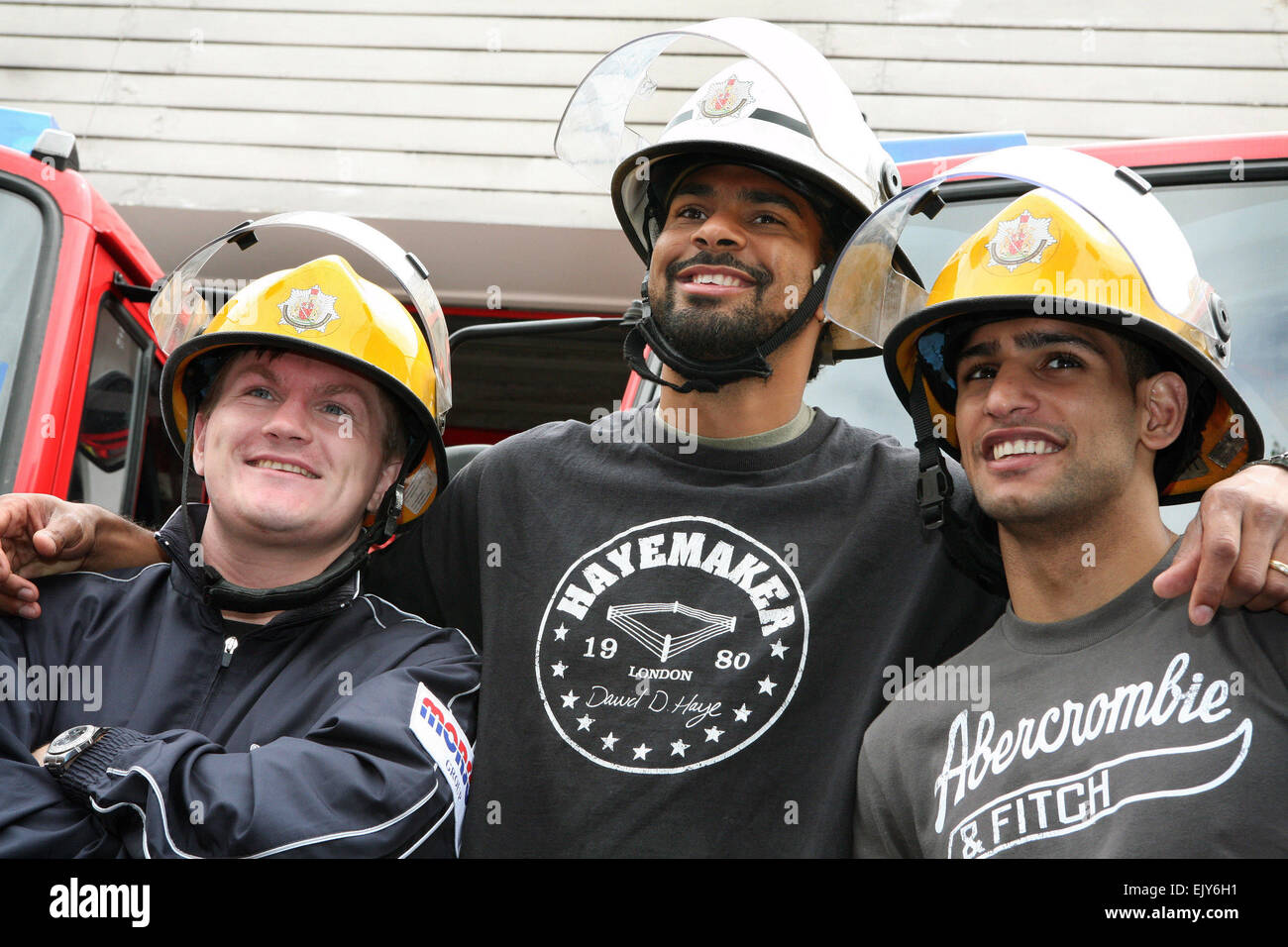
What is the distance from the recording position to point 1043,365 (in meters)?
2.77

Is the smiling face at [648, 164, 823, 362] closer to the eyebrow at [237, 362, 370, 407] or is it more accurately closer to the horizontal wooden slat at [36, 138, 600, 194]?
the eyebrow at [237, 362, 370, 407]

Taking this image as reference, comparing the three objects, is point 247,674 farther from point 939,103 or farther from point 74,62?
point 74,62

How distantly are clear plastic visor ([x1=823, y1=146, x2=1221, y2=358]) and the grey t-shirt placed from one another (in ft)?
1.89

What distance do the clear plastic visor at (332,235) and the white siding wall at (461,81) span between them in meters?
4.37

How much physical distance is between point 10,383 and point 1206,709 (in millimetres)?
3506

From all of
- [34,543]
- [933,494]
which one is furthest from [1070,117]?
[34,543]

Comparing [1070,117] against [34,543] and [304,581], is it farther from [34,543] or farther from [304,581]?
[34,543]

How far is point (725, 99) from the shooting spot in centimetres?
344

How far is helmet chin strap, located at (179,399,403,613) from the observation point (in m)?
3.10

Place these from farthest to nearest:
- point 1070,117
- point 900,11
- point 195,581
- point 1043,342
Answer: point 900,11, point 1070,117, point 195,581, point 1043,342

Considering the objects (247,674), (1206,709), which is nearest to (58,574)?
(247,674)

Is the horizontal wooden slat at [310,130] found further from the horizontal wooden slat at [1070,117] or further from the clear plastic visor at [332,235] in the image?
the clear plastic visor at [332,235]
